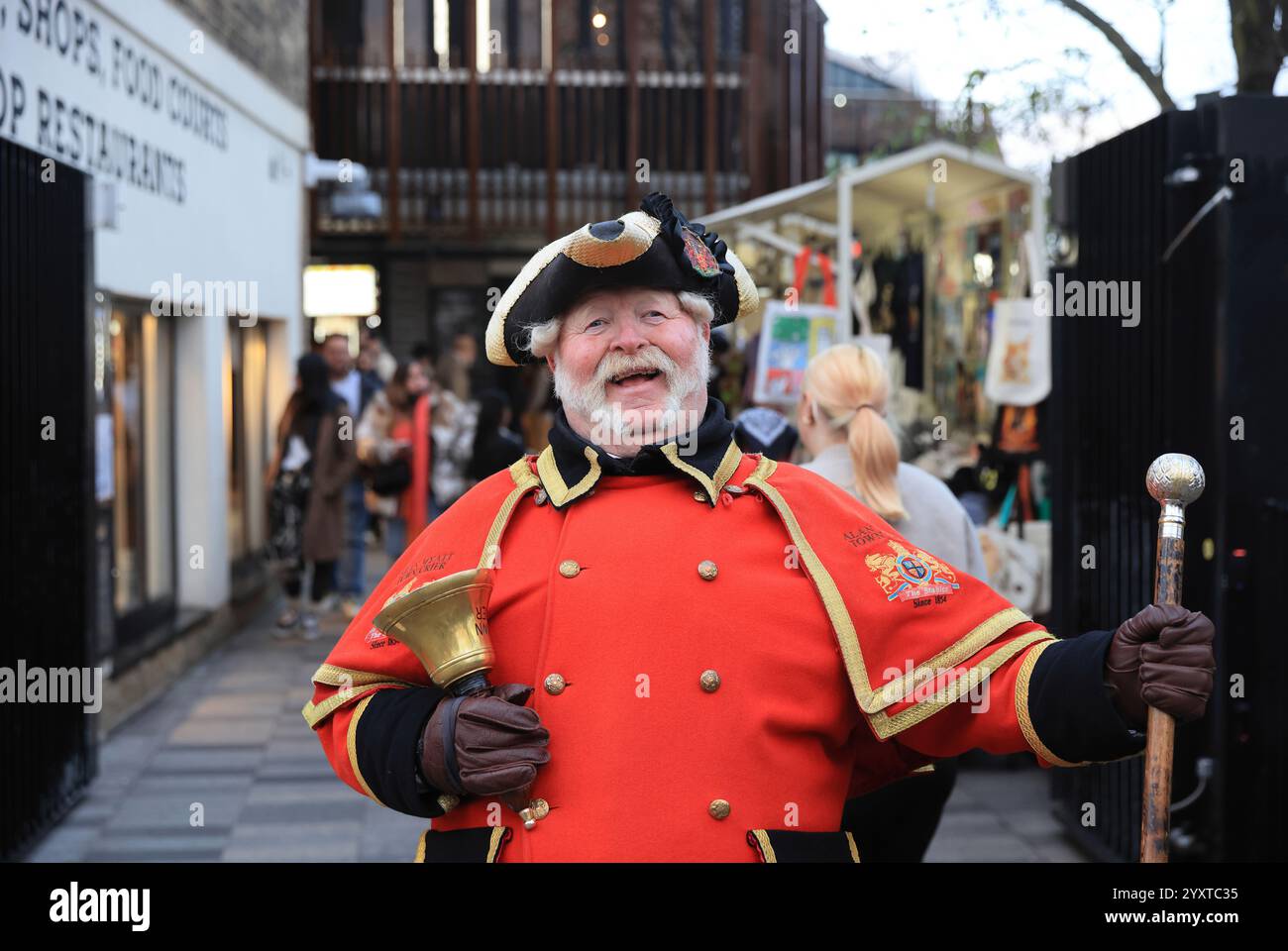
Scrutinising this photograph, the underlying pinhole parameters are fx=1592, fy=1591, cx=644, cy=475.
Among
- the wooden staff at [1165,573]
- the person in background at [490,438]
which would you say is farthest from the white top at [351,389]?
the wooden staff at [1165,573]

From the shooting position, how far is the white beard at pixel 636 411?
269 cm

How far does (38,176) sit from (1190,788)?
14.9ft

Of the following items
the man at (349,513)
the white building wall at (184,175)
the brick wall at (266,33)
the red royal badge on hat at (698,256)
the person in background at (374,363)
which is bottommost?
the man at (349,513)

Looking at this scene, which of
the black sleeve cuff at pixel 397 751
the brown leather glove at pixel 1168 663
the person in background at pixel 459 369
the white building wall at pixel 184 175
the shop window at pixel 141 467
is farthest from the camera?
the person in background at pixel 459 369

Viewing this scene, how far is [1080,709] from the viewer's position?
90.7 inches

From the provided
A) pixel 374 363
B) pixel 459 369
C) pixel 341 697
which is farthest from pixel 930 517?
pixel 374 363

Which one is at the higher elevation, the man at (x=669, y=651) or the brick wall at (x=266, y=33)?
the brick wall at (x=266, y=33)

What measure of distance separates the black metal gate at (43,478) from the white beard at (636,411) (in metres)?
3.41

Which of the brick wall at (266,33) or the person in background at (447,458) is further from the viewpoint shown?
the brick wall at (266,33)

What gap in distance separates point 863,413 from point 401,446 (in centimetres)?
592

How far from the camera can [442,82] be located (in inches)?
670

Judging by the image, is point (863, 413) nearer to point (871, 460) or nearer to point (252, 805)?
point (871, 460)

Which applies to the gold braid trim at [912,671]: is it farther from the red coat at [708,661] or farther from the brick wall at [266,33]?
the brick wall at [266,33]

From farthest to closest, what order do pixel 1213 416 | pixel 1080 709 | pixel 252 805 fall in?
pixel 252 805 < pixel 1213 416 < pixel 1080 709
